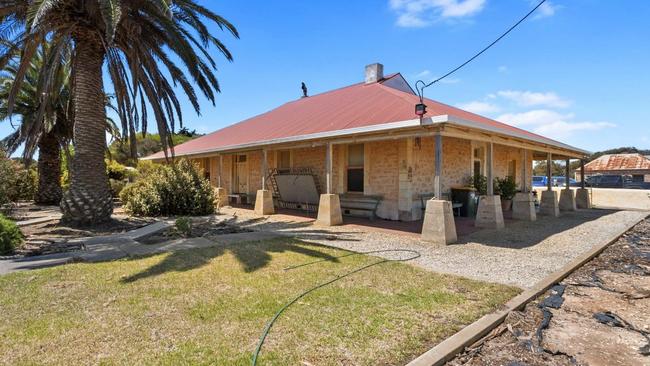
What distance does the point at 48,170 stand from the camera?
17.5 metres

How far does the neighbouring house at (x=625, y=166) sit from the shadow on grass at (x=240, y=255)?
1746 inches

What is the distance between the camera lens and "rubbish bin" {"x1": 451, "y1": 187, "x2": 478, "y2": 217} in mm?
12758

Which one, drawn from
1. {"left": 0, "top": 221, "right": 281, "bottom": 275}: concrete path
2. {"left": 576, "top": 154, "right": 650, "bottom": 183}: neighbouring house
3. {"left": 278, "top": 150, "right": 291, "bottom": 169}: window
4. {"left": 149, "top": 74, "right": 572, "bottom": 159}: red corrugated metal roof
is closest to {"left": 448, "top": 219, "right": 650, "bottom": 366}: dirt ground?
{"left": 149, "top": 74, "right": 572, "bottom": 159}: red corrugated metal roof

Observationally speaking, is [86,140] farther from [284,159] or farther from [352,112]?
[352,112]

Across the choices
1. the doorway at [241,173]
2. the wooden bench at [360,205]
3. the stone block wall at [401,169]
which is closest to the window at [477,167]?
the stone block wall at [401,169]

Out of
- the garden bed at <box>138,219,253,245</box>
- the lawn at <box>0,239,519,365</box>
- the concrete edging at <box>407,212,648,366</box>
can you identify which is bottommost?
the concrete edging at <box>407,212,648,366</box>

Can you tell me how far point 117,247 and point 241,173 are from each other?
1124 cm

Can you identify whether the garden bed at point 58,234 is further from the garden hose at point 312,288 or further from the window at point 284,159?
the window at point 284,159

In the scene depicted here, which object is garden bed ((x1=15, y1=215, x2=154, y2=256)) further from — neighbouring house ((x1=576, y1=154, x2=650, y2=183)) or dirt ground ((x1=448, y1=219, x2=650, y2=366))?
neighbouring house ((x1=576, y1=154, x2=650, y2=183))

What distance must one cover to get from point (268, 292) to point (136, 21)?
831 centimetres

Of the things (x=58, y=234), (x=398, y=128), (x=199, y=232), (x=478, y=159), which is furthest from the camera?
(x=478, y=159)

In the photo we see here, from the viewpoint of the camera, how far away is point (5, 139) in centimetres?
1738

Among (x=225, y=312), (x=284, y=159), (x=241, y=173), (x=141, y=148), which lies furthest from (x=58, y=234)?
(x=141, y=148)

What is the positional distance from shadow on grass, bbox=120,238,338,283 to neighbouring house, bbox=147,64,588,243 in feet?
10.4
